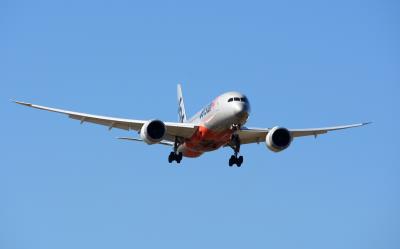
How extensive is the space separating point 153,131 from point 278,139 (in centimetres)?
740

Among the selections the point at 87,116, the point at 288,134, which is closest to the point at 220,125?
the point at 288,134

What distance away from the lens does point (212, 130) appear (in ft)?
144

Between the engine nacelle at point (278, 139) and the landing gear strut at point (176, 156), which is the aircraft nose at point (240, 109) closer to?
the engine nacelle at point (278, 139)

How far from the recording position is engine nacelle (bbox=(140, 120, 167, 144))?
43.8 meters

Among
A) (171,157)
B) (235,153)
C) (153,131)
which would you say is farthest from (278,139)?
(153,131)

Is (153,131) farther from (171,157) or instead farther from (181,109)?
(181,109)

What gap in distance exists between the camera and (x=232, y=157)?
47.8 metres

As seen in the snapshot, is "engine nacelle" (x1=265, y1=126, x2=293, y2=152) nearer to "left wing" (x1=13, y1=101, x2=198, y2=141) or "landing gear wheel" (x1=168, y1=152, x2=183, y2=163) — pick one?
"left wing" (x1=13, y1=101, x2=198, y2=141)

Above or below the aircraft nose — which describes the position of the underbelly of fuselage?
below

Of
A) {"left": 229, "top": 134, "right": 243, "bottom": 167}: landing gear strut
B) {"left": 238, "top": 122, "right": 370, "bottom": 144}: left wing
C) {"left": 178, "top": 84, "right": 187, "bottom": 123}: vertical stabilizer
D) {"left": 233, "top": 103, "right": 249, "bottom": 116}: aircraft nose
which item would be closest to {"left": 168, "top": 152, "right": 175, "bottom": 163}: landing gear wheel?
{"left": 229, "top": 134, "right": 243, "bottom": 167}: landing gear strut

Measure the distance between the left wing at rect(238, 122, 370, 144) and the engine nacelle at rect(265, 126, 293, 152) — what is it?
80cm

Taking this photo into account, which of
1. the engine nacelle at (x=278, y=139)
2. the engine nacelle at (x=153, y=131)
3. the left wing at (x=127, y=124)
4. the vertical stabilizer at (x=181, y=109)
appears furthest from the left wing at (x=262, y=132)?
the vertical stabilizer at (x=181, y=109)

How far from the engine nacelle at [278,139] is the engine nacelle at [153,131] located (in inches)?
244

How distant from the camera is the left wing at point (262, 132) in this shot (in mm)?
46438
